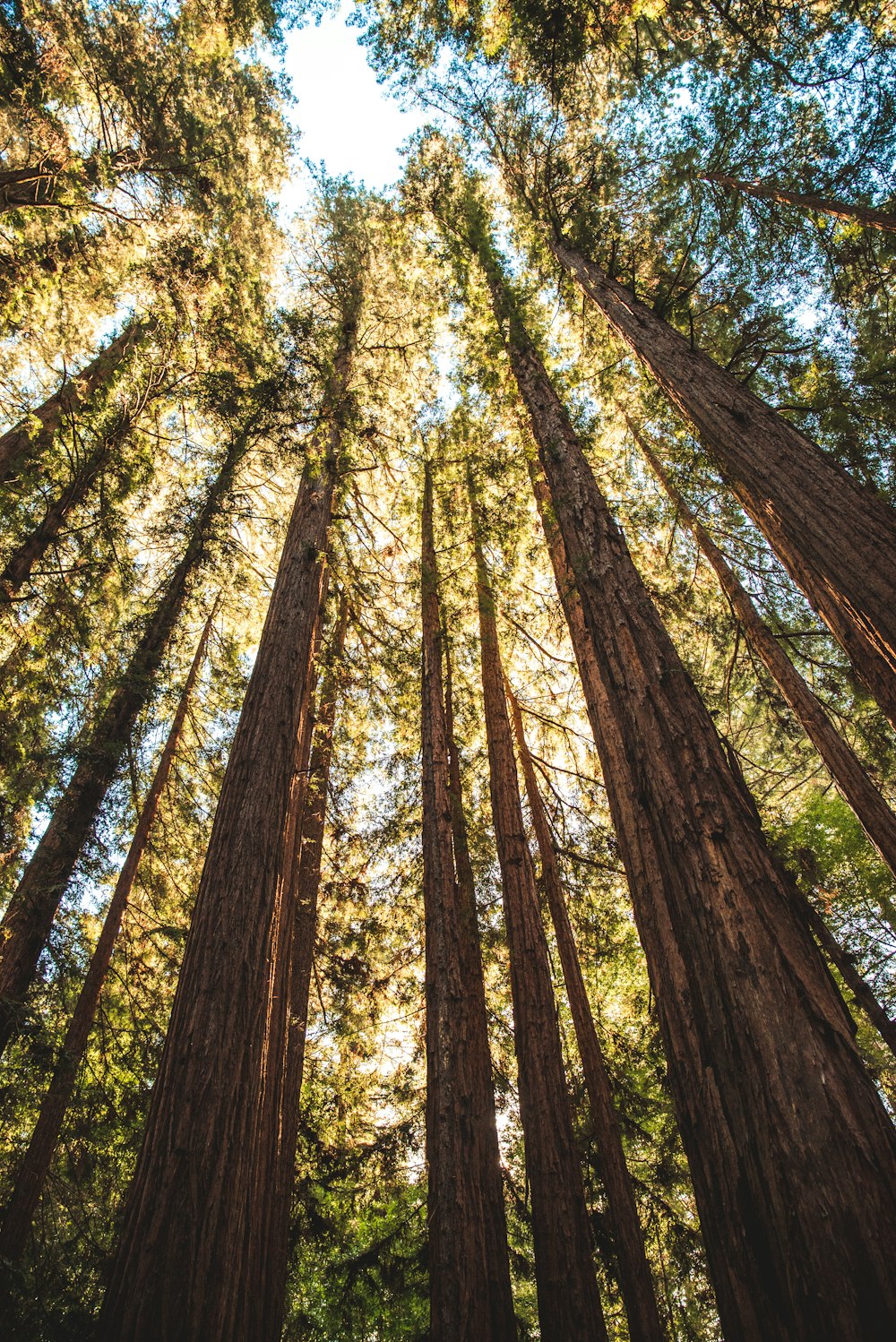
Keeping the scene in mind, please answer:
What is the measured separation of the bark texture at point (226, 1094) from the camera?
253cm

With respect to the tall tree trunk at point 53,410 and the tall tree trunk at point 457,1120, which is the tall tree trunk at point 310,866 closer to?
the tall tree trunk at point 457,1120

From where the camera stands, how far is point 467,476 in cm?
812

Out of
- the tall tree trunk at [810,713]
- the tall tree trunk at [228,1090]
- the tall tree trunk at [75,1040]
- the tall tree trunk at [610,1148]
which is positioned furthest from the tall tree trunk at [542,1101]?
the tall tree trunk at [75,1040]

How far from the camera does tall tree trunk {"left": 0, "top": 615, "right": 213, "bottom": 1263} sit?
16.7ft

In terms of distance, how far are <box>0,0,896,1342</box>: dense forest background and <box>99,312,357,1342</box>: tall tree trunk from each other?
2 centimetres

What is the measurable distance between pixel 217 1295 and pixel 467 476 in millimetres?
8176

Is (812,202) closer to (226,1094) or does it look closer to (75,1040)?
(226,1094)

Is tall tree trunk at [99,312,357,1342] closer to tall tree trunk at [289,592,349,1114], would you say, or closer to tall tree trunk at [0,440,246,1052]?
tall tree trunk at [289,592,349,1114]

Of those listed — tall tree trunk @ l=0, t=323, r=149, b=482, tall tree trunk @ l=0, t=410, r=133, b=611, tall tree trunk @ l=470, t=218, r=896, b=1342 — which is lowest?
tall tree trunk @ l=470, t=218, r=896, b=1342

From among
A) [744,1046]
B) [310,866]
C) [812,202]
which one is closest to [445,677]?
[310,866]

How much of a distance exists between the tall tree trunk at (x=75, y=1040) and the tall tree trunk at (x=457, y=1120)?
10.1ft

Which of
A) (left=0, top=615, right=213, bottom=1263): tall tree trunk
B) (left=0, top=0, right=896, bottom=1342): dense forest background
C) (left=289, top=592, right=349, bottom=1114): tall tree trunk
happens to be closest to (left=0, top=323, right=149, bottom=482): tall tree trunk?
(left=0, top=0, right=896, bottom=1342): dense forest background

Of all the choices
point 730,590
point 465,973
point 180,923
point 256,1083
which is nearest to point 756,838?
point 256,1083

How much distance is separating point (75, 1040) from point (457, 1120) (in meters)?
4.49
